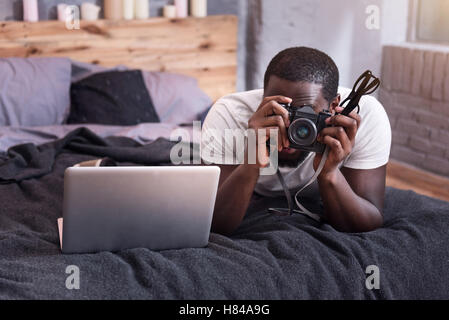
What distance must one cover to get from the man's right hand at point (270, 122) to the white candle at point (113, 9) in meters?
1.87

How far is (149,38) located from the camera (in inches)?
121

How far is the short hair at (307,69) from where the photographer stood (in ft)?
4.64

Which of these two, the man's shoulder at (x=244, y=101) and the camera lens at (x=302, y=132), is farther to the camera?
the man's shoulder at (x=244, y=101)

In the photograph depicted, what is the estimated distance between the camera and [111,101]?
2.64 meters

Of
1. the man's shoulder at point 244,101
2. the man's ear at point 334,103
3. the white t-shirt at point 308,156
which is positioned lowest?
the white t-shirt at point 308,156

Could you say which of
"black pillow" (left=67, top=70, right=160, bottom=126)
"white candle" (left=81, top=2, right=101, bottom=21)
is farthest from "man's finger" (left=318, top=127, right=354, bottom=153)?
"white candle" (left=81, top=2, right=101, bottom=21)

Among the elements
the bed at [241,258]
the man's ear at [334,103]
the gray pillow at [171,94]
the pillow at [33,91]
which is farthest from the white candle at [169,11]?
the man's ear at [334,103]

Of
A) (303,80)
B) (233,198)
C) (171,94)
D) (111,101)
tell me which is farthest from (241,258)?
(171,94)

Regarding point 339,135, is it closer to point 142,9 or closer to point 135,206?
point 135,206

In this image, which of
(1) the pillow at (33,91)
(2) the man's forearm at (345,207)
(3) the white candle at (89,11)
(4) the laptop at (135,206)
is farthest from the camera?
(3) the white candle at (89,11)

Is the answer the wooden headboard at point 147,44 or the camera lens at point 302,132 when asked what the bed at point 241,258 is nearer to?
the camera lens at point 302,132

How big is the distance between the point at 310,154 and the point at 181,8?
176cm
